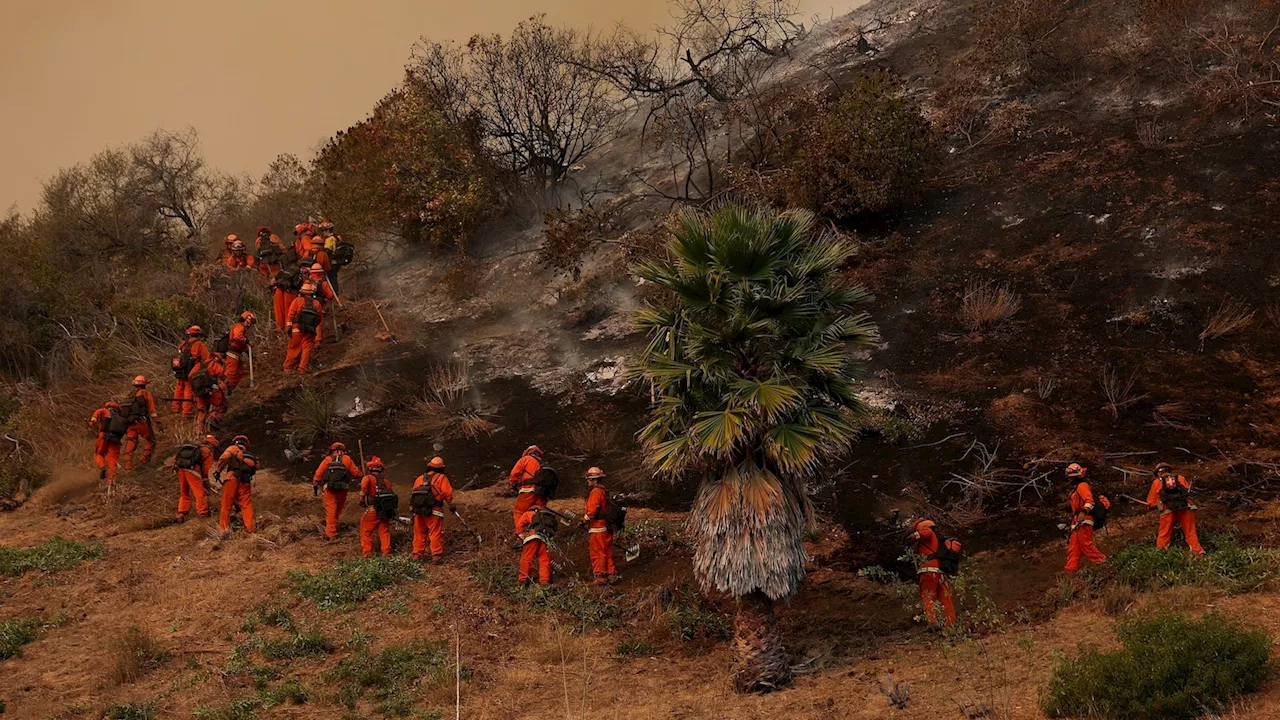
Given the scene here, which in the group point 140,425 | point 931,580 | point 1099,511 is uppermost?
point 140,425

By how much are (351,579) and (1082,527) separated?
904 centimetres

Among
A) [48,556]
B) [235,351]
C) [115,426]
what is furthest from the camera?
[235,351]

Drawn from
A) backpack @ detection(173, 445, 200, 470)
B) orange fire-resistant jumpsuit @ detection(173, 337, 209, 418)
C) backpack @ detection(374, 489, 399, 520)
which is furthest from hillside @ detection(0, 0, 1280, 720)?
backpack @ detection(173, 445, 200, 470)

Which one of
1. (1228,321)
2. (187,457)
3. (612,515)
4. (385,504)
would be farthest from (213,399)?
(1228,321)

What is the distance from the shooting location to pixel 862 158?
71.7 ft

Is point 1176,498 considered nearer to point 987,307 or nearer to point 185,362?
point 987,307

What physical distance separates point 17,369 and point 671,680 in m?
21.4

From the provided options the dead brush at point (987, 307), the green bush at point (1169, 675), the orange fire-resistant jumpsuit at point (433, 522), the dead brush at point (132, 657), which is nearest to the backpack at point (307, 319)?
the orange fire-resistant jumpsuit at point (433, 522)

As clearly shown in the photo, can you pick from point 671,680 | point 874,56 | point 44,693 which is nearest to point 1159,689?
point 671,680

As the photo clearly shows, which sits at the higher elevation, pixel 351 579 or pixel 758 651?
pixel 351 579

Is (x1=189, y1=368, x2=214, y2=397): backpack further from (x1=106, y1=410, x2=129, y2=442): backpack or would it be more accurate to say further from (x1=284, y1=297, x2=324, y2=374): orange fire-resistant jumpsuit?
(x1=284, y1=297, x2=324, y2=374): orange fire-resistant jumpsuit

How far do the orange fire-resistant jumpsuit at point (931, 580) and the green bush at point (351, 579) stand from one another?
21.5ft

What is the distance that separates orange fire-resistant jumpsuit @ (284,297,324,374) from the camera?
71.1 feet

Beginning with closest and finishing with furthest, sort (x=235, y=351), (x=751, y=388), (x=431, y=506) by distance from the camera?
(x=751, y=388), (x=431, y=506), (x=235, y=351)
